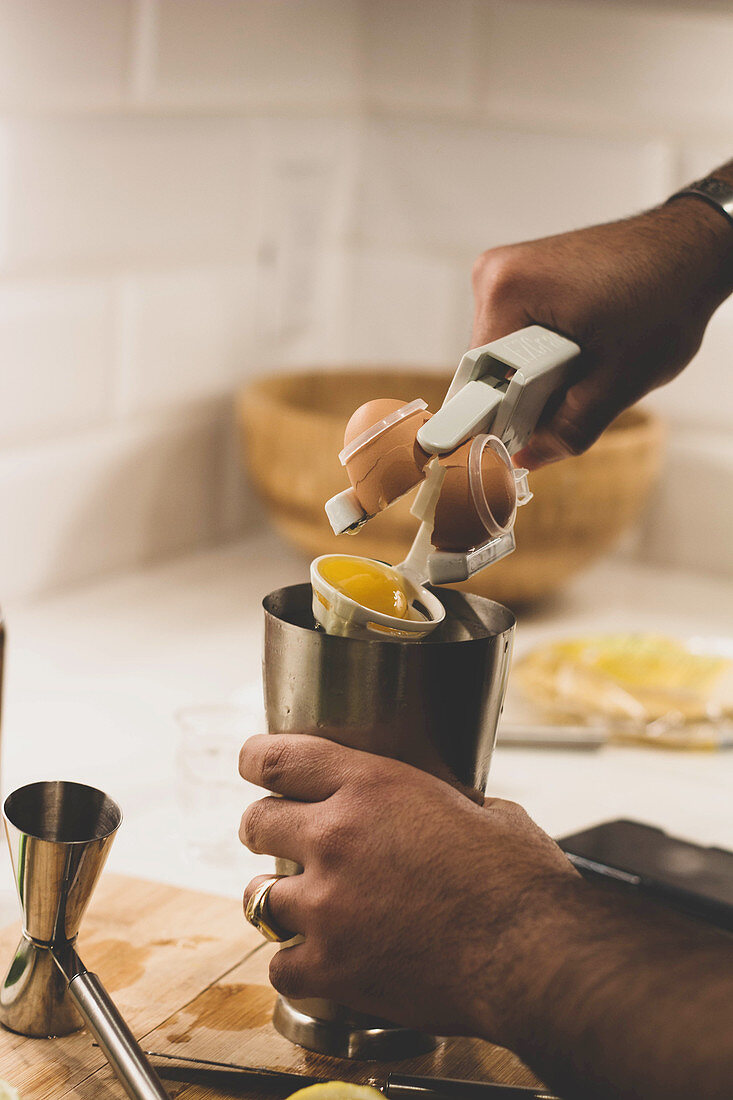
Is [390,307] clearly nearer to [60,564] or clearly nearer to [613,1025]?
[60,564]

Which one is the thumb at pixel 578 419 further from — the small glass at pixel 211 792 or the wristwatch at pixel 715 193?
the small glass at pixel 211 792

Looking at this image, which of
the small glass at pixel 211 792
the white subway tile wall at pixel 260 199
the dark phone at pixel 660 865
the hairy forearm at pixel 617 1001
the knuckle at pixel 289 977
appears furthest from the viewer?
the white subway tile wall at pixel 260 199

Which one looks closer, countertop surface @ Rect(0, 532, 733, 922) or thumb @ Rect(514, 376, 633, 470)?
thumb @ Rect(514, 376, 633, 470)

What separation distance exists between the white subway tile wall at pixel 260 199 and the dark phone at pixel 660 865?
0.72m

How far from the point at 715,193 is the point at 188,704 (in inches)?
23.1

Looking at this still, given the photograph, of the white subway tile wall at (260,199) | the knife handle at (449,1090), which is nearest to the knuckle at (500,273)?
the knife handle at (449,1090)

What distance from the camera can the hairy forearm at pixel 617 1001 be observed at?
0.51 metres

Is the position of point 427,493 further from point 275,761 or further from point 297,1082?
point 297,1082

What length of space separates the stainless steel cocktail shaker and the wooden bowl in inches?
25.1

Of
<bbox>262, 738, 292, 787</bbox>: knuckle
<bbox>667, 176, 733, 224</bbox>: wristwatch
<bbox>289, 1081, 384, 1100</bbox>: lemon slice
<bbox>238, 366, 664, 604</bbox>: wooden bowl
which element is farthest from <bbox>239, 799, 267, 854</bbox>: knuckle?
<bbox>238, 366, 664, 604</bbox>: wooden bowl

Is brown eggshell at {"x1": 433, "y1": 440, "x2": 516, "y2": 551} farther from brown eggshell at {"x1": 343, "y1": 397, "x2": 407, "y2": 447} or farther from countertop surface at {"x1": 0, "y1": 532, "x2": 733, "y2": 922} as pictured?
countertop surface at {"x1": 0, "y1": 532, "x2": 733, "y2": 922}

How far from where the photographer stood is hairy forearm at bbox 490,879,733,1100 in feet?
1.67

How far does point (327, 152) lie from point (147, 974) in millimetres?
1210

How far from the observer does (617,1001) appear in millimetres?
524
